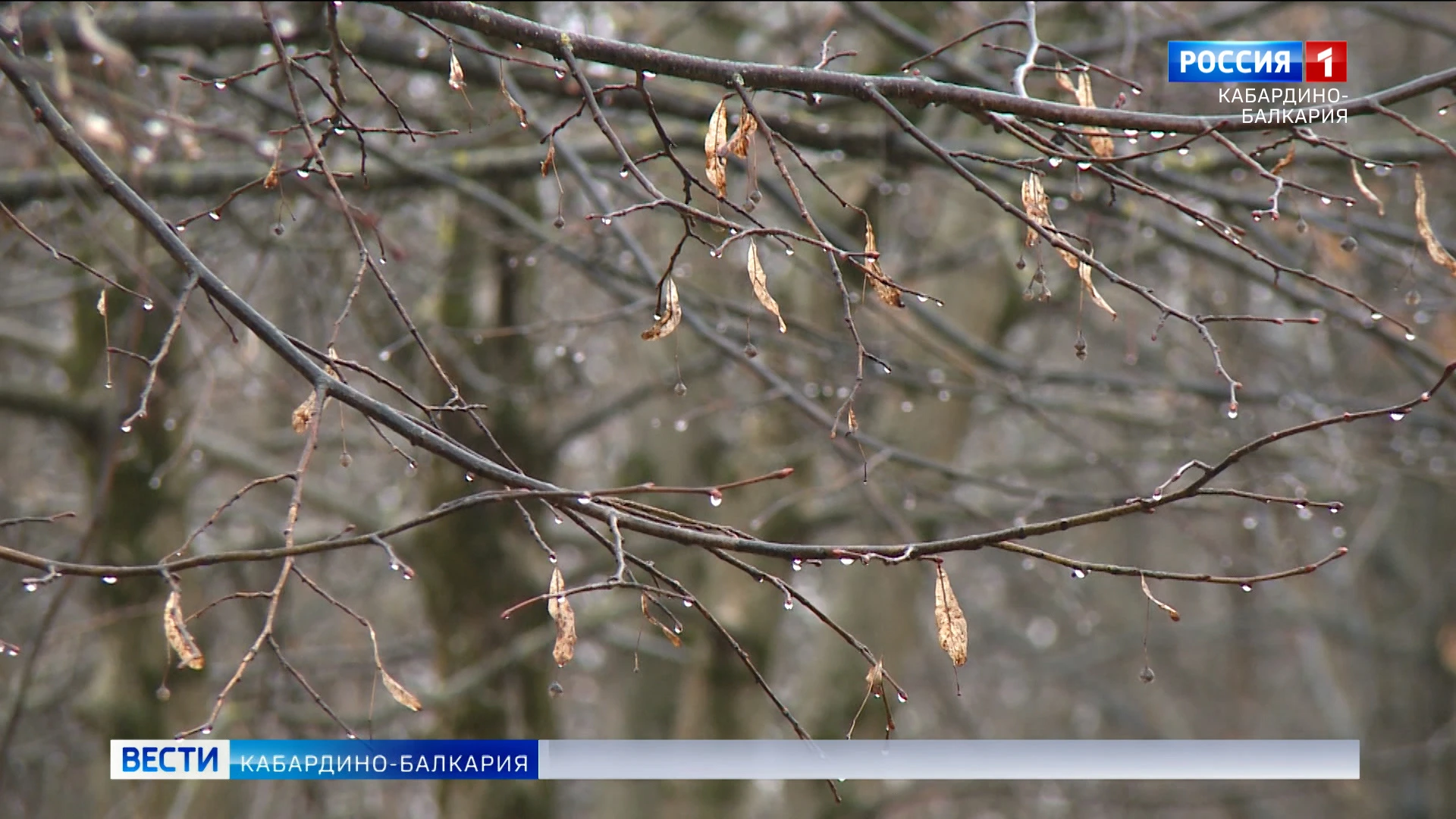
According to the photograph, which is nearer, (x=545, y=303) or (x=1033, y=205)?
(x=1033, y=205)

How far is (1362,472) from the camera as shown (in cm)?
473

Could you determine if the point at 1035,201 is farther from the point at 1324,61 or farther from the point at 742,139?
the point at 1324,61

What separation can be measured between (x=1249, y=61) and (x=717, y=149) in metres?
3.22

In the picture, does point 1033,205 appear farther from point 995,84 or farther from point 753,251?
point 995,84

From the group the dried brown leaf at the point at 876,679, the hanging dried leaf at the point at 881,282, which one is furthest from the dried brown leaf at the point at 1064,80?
the dried brown leaf at the point at 876,679

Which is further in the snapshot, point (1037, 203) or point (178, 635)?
point (1037, 203)

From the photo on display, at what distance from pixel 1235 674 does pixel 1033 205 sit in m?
12.4

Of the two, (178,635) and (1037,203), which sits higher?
(1037,203)

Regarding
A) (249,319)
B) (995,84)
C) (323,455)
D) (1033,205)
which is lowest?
(249,319)

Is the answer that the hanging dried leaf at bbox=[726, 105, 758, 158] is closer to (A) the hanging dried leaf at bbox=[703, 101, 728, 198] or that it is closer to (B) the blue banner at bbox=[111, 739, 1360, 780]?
(A) the hanging dried leaf at bbox=[703, 101, 728, 198]

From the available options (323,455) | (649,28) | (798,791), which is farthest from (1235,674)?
(649,28)

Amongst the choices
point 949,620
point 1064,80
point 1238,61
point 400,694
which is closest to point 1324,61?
point 1238,61

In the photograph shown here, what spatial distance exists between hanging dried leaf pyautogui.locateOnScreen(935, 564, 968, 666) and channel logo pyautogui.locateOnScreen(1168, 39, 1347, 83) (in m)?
2.99

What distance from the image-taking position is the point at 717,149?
179 centimetres
